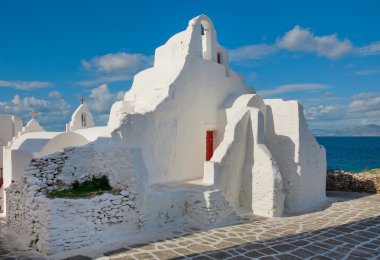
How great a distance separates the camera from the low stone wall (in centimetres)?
1555

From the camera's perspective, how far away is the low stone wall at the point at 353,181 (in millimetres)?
15547

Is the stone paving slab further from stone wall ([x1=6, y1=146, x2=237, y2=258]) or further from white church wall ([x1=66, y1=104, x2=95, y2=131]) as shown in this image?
white church wall ([x1=66, y1=104, x2=95, y2=131])

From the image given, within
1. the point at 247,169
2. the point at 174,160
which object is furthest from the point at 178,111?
the point at 247,169

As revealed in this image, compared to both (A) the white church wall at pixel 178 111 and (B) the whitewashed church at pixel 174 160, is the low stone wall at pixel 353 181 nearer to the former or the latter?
(B) the whitewashed church at pixel 174 160

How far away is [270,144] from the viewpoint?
43.8ft

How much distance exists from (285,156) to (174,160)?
15.3 feet

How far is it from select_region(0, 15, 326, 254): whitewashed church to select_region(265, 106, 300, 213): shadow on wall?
4cm

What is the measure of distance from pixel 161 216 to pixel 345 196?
9.78 metres

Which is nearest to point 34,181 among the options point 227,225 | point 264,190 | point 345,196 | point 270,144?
point 227,225

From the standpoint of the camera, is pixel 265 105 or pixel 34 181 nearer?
pixel 34 181

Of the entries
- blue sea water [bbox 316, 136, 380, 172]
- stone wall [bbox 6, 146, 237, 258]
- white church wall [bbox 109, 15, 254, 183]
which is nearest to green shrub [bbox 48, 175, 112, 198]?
stone wall [bbox 6, 146, 237, 258]

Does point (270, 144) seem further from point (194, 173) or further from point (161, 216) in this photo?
point (161, 216)

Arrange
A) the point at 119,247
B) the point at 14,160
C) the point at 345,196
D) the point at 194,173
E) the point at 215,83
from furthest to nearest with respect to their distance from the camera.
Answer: the point at 345,196 → the point at 215,83 → the point at 194,173 → the point at 14,160 → the point at 119,247

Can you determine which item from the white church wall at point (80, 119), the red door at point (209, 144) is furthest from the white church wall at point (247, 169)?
the white church wall at point (80, 119)
